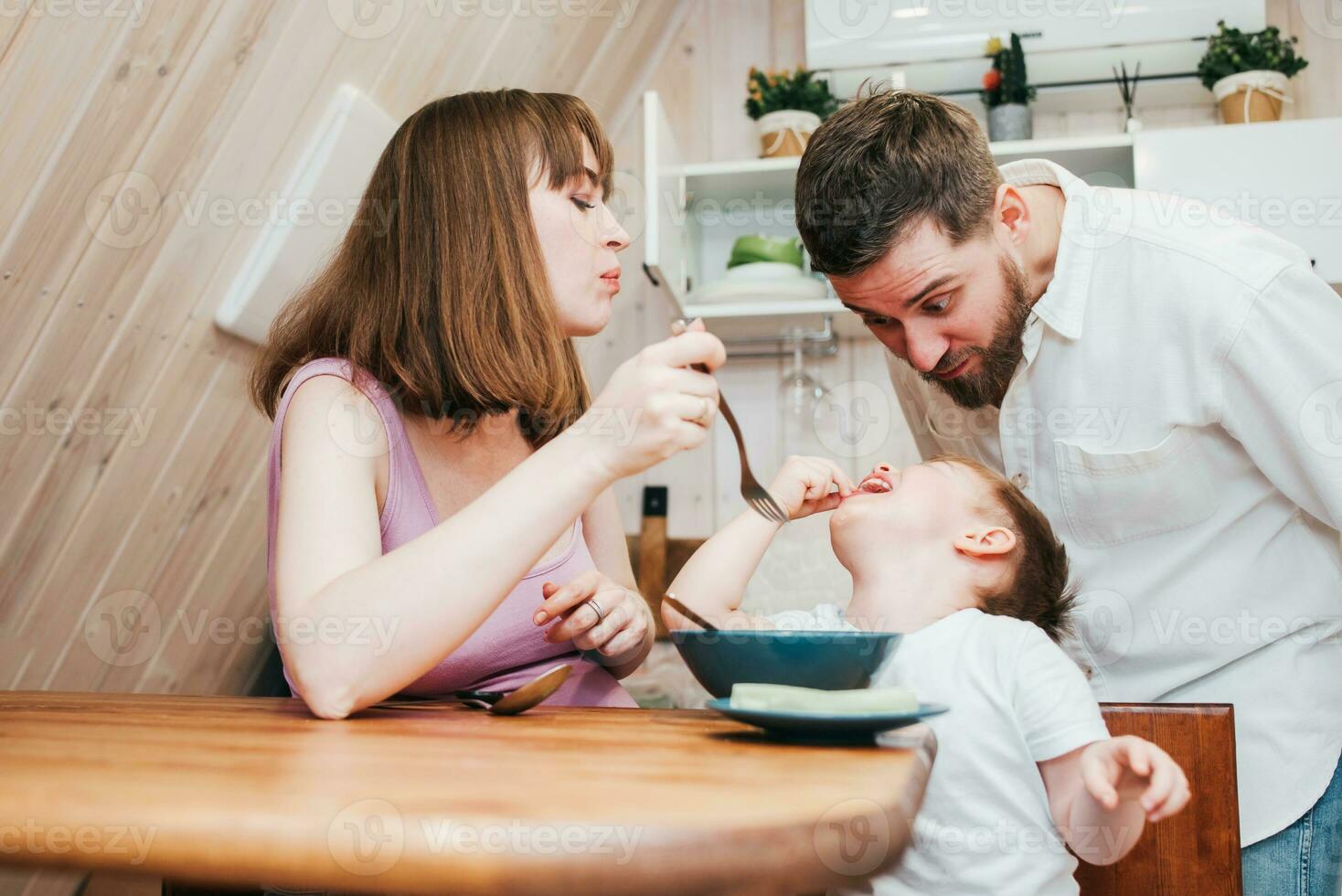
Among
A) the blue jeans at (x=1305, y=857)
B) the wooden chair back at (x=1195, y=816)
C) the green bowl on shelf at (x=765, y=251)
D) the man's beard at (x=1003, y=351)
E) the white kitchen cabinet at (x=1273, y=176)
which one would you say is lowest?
the blue jeans at (x=1305, y=857)

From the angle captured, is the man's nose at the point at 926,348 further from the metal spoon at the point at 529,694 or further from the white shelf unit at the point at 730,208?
the white shelf unit at the point at 730,208

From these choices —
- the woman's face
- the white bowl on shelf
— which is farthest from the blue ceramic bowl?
the white bowl on shelf

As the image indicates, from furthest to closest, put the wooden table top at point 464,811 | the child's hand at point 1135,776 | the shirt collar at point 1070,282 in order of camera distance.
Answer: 1. the shirt collar at point 1070,282
2. the child's hand at point 1135,776
3. the wooden table top at point 464,811

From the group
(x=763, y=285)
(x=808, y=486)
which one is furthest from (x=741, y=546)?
(x=763, y=285)

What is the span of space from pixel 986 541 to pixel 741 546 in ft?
0.98

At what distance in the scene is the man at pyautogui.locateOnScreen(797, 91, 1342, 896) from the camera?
1.27 metres

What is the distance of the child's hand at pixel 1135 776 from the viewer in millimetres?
746

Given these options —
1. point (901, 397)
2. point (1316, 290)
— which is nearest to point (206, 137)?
point (901, 397)

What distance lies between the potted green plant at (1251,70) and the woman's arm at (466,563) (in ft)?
7.33

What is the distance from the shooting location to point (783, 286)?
2.59 m

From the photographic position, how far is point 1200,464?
4.42 ft

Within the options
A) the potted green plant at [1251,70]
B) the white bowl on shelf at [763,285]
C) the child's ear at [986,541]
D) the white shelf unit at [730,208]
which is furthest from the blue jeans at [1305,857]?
the potted green plant at [1251,70]

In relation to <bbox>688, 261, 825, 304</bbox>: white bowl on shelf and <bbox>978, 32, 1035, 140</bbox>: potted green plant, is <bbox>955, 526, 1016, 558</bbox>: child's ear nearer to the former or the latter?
<bbox>688, 261, 825, 304</bbox>: white bowl on shelf

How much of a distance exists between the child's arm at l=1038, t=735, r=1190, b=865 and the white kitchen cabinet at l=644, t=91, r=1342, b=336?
56.7 inches
